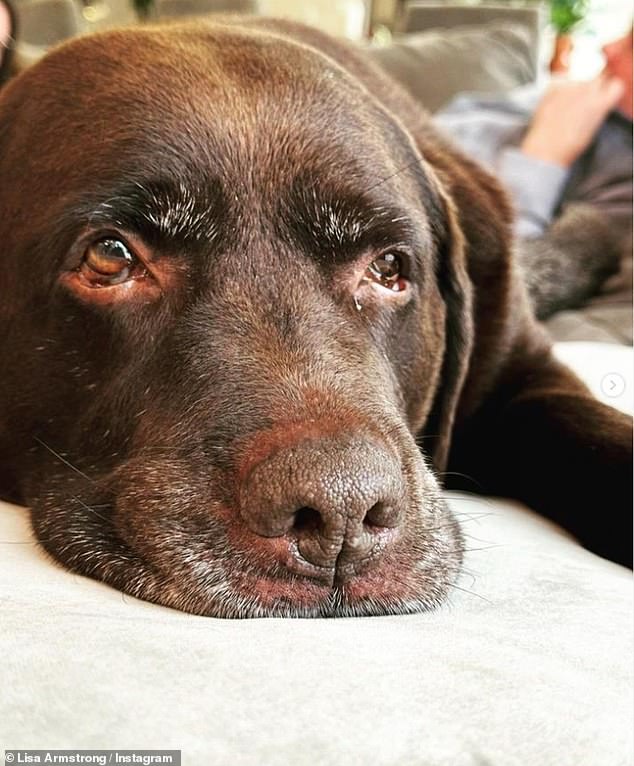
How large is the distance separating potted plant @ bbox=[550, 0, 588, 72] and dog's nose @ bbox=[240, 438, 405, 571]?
7.88m

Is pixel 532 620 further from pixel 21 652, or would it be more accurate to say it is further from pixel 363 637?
pixel 21 652

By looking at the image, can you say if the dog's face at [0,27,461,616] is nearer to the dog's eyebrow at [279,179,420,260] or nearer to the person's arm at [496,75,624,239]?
the dog's eyebrow at [279,179,420,260]

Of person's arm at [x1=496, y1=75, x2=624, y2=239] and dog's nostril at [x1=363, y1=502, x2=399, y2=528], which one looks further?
person's arm at [x1=496, y1=75, x2=624, y2=239]

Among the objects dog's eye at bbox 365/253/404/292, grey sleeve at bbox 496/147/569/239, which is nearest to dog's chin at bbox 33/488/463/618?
dog's eye at bbox 365/253/404/292

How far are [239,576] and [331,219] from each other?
662mm

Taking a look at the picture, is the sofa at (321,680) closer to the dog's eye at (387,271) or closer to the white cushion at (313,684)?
the white cushion at (313,684)

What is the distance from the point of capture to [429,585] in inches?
52.7

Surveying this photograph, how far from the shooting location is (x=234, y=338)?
1.44 meters

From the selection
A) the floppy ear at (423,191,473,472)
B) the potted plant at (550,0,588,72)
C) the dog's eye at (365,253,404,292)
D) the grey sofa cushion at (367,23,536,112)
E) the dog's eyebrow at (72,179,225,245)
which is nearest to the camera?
the dog's eyebrow at (72,179,225,245)

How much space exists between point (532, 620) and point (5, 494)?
100 cm

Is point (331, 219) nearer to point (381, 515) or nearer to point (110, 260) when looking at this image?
point (110, 260)

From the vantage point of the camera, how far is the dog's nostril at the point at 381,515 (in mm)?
1244

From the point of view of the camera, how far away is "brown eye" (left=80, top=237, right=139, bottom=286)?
1.55 m

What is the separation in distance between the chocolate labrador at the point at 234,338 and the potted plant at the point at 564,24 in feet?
22.8
